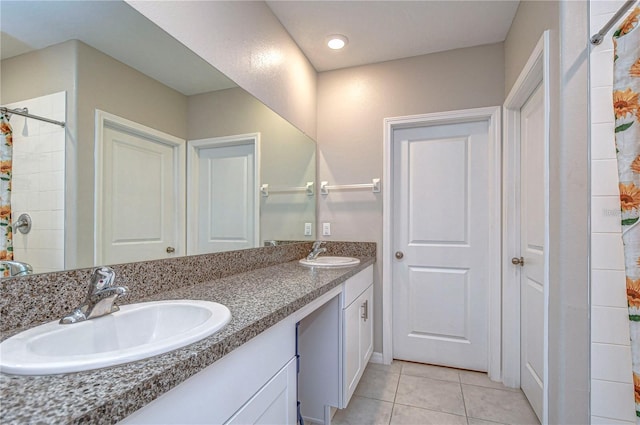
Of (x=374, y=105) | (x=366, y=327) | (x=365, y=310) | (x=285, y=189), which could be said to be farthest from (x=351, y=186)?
(x=366, y=327)

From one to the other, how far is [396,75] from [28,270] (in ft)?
8.02

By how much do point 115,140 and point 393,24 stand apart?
181cm

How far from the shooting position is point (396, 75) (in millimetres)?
2430

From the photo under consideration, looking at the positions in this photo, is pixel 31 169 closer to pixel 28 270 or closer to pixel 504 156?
pixel 28 270

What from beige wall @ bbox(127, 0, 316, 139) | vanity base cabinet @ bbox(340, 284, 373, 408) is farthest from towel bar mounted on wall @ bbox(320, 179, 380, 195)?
vanity base cabinet @ bbox(340, 284, 373, 408)

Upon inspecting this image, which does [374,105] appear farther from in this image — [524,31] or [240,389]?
[240,389]

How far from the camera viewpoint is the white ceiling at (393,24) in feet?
6.07

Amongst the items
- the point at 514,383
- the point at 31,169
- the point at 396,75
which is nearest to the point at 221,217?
the point at 31,169

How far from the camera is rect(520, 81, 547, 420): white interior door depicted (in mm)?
1660

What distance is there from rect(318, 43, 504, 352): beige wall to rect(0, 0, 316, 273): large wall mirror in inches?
39.0

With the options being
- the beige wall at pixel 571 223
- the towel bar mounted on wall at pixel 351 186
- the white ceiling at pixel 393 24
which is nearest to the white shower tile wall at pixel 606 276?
the beige wall at pixel 571 223

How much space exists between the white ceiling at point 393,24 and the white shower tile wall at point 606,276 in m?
0.92

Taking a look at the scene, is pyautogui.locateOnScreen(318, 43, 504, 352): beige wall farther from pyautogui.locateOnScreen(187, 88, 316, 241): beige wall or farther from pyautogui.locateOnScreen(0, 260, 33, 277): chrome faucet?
pyautogui.locateOnScreen(0, 260, 33, 277): chrome faucet

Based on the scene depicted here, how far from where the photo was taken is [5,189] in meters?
0.76
